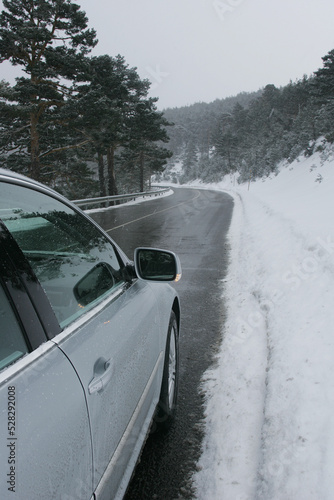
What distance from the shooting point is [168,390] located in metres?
2.44

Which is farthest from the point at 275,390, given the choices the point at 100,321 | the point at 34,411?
the point at 34,411

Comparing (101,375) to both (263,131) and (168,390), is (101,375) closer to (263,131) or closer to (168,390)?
(168,390)

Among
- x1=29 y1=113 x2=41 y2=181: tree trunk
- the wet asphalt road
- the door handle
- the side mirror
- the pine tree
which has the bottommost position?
the wet asphalt road

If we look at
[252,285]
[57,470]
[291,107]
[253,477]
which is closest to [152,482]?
[253,477]

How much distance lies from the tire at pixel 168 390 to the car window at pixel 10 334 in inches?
58.8

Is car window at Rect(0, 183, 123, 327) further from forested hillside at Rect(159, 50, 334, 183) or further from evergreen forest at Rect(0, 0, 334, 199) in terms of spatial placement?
forested hillside at Rect(159, 50, 334, 183)

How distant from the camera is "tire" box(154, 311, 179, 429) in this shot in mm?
2383

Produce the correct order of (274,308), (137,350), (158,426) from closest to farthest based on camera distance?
(137,350) → (158,426) → (274,308)

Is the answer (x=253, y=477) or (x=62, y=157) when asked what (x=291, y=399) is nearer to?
(x=253, y=477)

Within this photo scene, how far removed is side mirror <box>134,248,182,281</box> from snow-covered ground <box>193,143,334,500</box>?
120 cm

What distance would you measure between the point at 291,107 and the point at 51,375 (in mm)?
73044

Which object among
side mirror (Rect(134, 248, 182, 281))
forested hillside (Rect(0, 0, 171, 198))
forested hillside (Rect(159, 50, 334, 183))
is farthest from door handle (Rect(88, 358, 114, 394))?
forested hillside (Rect(159, 50, 334, 183))

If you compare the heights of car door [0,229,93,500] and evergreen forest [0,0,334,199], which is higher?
evergreen forest [0,0,334,199]

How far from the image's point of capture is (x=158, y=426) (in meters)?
2.45
